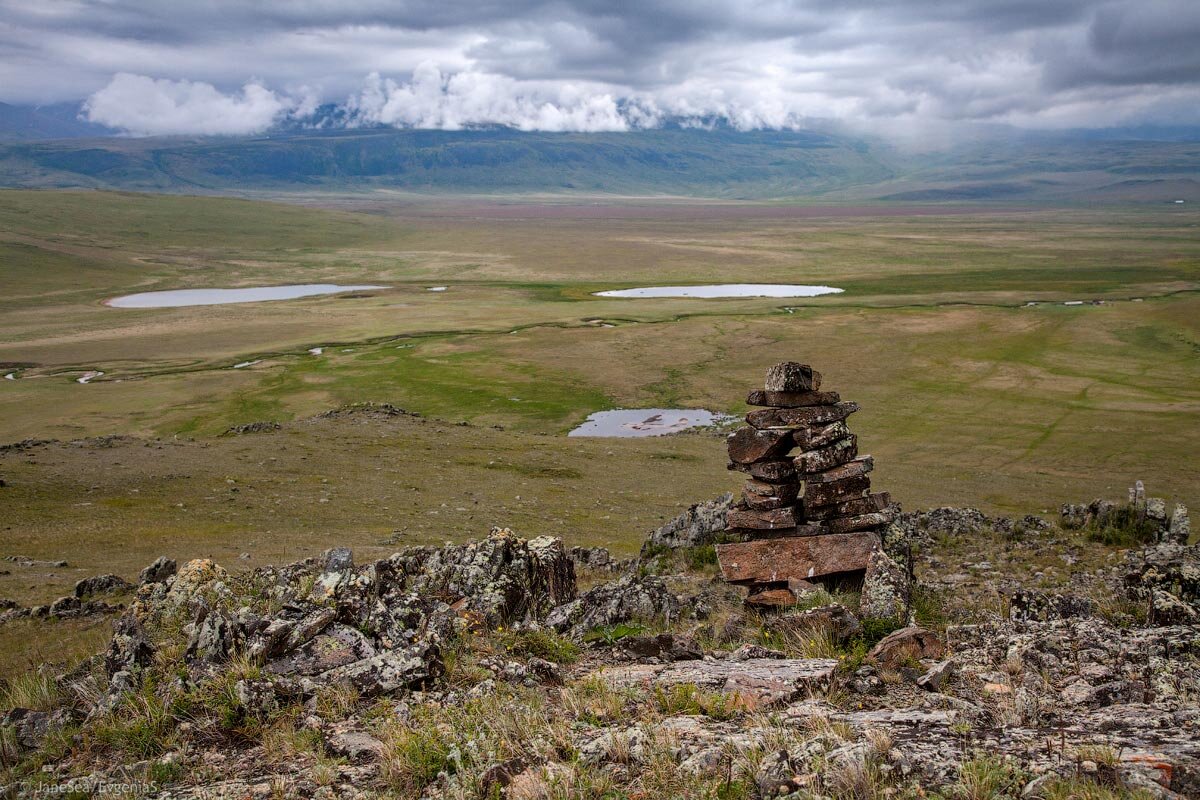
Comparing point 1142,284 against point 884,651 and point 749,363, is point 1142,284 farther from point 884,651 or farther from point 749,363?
point 884,651

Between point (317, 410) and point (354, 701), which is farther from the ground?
point (354, 701)

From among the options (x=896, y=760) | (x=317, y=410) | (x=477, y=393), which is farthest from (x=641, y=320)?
(x=896, y=760)

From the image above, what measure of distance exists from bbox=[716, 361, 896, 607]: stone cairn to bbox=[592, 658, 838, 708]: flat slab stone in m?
6.76

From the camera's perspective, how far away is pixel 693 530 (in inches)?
1058

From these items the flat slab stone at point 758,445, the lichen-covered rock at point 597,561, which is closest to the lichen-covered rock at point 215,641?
the flat slab stone at point 758,445

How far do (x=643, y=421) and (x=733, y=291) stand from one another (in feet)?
280

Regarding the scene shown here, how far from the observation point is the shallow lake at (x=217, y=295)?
471 feet

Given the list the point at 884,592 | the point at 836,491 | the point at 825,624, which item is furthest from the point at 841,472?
the point at 825,624

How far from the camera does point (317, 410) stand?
6675 centimetres

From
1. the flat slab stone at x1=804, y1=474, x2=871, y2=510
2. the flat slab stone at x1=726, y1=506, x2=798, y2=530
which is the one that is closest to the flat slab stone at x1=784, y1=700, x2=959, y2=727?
the flat slab stone at x1=726, y1=506, x2=798, y2=530

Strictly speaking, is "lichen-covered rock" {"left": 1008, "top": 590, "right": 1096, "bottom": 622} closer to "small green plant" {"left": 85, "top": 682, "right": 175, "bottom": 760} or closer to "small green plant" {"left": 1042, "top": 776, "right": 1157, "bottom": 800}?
"small green plant" {"left": 1042, "top": 776, "right": 1157, "bottom": 800}

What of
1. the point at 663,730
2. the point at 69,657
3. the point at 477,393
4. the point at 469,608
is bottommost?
the point at 477,393

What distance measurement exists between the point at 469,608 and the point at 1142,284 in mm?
149950

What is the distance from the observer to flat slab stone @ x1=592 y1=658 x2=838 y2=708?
10234mm
